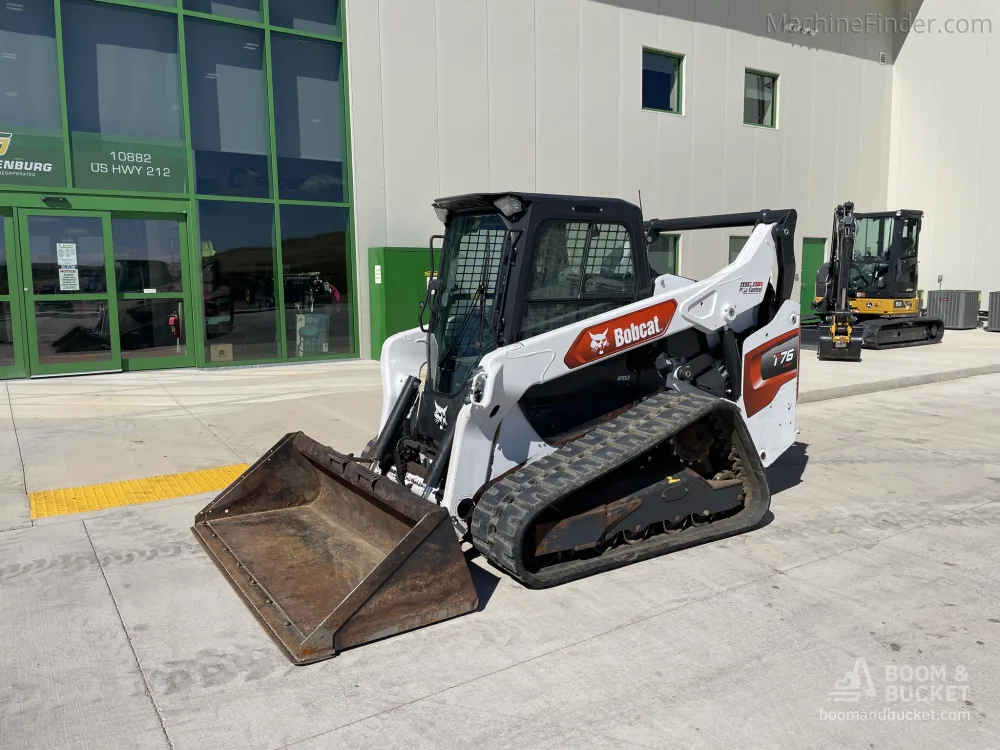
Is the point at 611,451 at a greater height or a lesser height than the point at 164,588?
greater

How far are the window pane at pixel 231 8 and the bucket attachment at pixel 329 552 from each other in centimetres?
1010

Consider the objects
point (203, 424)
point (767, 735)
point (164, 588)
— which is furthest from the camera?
point (203, 424)

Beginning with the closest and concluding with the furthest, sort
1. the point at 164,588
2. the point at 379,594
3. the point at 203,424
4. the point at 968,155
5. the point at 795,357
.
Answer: the point at 379,594, the point at 164,588, the point at 795,357, the point at 203,424, the point at 968,155

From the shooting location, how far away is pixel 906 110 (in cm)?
2277

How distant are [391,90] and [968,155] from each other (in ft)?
56.9

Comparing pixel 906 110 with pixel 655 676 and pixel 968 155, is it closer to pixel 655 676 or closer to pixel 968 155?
pixel 968 155

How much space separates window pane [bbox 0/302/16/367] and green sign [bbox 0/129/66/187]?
1879 mm

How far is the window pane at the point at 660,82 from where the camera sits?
17241mm

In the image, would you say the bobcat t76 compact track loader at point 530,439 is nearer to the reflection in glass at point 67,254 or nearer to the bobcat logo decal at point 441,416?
the bobcat logo decal at point 441,416

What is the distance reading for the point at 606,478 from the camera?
466 cm

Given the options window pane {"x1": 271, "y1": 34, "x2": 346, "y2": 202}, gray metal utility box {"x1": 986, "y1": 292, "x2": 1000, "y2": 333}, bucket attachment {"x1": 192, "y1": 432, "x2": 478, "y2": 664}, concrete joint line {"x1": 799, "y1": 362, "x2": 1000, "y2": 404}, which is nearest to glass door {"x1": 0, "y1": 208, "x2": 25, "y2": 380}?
window pane {"x1": 271, "y1": 34, "x2": 346, "y2": 202}

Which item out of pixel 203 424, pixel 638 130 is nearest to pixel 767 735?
pixel 203 424

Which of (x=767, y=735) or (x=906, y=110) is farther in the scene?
(x=906, y=110)

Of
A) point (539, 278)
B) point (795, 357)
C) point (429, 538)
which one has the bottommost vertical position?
point (429, 538)
